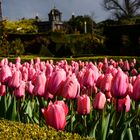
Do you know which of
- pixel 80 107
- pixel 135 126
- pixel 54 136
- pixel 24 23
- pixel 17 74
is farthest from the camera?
pixel 24 23

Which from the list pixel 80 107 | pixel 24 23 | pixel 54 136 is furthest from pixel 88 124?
pixel 24 23

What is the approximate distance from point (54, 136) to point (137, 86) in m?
1.06

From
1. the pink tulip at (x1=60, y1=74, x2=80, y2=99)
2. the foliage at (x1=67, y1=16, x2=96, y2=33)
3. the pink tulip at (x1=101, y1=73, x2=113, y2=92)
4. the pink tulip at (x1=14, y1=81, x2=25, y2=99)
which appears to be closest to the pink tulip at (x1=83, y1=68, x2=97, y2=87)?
the pink tulip at (x1=101, y1=73, x2=113, y2=92)

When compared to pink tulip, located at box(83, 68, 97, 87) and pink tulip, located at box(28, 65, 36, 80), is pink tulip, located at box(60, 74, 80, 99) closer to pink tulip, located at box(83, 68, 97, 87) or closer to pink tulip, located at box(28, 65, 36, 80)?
pink tulip, located at box(83, 68, 97, 87)

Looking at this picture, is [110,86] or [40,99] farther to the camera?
[40,99]

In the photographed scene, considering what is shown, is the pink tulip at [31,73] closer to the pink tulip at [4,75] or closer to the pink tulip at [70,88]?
the pink tulip at [4,75]

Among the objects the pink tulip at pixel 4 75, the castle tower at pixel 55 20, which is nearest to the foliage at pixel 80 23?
the castle tower at pixel 55 20

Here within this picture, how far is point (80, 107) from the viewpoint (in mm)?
3969

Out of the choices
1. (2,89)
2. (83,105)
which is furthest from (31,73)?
(83,105)

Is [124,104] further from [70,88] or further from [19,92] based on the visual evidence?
[19,92]

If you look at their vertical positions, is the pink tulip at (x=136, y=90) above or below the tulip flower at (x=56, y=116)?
above

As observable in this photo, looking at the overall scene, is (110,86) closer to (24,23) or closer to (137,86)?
(137,86)

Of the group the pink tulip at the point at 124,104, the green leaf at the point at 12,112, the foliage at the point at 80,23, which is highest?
the foliage at the point at 80,23

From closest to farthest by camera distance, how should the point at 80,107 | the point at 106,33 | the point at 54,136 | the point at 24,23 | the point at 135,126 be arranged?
the point at 54,136
the point at 80,107
the point at 135,126
the point at 106,33
the point at 24,23
